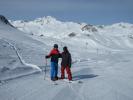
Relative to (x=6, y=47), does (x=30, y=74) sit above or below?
below

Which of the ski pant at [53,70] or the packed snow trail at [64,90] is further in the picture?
the ski pant at [53,70]

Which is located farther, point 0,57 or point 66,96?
point 0,57

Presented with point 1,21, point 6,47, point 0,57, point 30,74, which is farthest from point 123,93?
point 1,21

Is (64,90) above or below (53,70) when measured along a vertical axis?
below

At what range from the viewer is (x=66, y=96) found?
10.3 meters

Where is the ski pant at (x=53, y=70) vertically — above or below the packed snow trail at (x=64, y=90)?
above

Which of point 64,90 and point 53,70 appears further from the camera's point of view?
point 53,70

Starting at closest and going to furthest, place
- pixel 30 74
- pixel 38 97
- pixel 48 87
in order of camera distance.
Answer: pixel 38 97 → pixel 48 87 → pixel 30 74

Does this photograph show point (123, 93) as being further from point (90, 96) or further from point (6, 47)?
point (6, 47)

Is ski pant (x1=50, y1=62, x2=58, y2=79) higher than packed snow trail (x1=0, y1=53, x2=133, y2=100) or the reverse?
higher

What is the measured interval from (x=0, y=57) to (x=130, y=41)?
155 metres

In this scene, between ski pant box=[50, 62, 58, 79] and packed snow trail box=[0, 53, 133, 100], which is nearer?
packed snow trail box=[0, 53, 133, 100]

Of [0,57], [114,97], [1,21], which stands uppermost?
[1,21]

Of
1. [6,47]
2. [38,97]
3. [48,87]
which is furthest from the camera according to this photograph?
[6,47]
